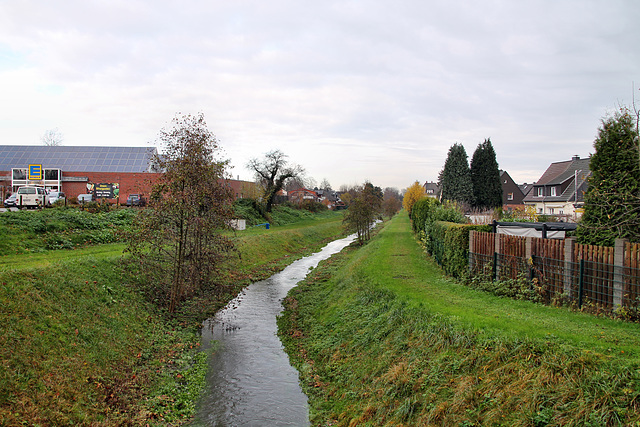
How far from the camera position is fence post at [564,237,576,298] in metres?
10.4

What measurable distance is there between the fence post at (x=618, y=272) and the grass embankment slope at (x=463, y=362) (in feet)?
2.26

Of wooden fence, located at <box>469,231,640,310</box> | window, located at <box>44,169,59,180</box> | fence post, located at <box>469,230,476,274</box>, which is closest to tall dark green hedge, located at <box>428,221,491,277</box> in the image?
fence post, located at <box>469,230,476,274</box>

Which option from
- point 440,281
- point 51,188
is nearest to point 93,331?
point 440,281

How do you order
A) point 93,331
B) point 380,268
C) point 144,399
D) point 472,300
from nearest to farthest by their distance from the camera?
1. point 144,399
2. point 93,331
3. point 472,300
4. point 380,268

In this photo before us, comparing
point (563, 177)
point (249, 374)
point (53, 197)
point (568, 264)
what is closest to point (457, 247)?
point (568, 264)

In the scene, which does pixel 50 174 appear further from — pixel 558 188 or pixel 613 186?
pixel 558 188

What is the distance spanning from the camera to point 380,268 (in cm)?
1823

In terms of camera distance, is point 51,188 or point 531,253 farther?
point 51,188

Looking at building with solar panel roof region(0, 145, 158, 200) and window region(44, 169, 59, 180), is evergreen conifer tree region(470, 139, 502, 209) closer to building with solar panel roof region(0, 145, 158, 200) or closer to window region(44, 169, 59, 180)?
building with solar panel roof region(0, 145, 158, 200)

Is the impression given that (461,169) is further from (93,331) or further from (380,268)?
(93,331)

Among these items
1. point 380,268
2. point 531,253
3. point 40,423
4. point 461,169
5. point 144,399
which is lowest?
point 144,399

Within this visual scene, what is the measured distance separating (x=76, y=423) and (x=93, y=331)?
361cm

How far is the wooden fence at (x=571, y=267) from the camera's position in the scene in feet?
29.8

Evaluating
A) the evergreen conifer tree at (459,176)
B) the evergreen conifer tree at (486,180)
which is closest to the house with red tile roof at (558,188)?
the evergreen conifer tree at (486,180)
